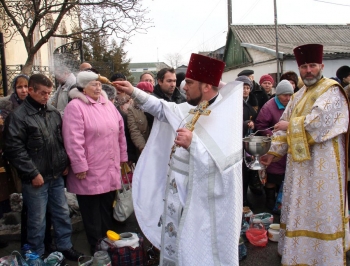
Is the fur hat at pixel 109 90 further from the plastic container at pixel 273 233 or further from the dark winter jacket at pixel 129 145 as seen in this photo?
the plastic container at pixel 273 233

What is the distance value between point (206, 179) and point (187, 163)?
0.24m

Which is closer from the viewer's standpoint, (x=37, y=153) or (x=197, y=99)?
(x=197, y=99)

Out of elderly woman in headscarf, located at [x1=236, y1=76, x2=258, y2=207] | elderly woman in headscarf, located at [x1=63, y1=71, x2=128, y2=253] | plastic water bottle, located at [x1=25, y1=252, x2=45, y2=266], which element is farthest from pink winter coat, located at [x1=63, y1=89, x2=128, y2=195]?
elderly woman in headscarf, located at [x1=236, y1=76, x2=258, y2=207]

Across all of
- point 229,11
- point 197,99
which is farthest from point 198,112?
point 229,11

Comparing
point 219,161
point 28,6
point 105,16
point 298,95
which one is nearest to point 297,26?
point 105,16

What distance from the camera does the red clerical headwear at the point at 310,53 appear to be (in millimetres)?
3354

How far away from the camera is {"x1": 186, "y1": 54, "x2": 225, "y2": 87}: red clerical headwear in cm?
263

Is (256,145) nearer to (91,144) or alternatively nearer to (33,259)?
(91,144)

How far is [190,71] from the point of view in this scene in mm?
2699

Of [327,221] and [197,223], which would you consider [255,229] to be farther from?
[197,223]

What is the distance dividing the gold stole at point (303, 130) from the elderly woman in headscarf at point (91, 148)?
186cm

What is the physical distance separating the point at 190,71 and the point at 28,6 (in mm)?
7151

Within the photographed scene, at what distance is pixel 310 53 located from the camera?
134 inches

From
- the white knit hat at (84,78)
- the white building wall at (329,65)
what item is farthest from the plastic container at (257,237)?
the white building wall at (329,65)
